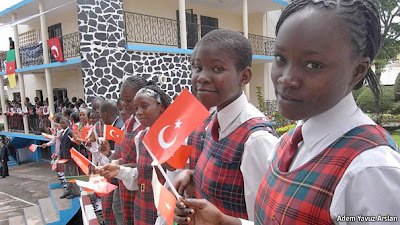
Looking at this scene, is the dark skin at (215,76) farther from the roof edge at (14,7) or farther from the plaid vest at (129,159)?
the roof edge at (14,7)

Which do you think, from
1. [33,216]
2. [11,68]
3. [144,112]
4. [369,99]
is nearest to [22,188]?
[33,216]

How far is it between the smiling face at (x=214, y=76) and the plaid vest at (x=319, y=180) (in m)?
0.63

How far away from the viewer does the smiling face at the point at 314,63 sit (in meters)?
0.76

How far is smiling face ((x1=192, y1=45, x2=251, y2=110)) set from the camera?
140 cm

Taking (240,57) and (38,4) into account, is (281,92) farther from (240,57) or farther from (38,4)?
(38,4)

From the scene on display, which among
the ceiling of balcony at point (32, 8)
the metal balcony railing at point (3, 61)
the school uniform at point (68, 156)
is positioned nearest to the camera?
the school uniform at point (68, 156)

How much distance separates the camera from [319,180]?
767 mm

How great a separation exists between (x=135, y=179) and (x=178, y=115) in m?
1.46

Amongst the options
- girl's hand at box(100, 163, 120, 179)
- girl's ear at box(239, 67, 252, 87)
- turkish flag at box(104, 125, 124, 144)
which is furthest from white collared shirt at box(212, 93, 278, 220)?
turkish flag at box(104, 125, 124, 144)

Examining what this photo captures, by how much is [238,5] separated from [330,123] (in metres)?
12.1

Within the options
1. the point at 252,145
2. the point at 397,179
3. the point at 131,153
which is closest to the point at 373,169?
the point at 397,179

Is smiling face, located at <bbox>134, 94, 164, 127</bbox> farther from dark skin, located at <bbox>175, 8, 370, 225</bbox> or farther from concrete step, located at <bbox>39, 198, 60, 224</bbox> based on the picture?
concrete step, located at <bbox>39, 198, 60, 224</bbox>

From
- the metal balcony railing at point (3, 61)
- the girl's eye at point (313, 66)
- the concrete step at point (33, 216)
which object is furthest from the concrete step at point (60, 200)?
the metal balcony railing at point (3, 61)

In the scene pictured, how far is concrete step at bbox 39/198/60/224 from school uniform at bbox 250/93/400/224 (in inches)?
231
